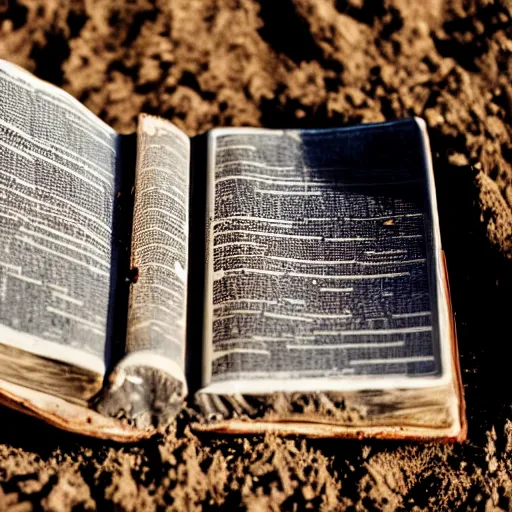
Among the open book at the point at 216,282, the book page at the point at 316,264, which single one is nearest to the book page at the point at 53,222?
the open book at the point at 216,282

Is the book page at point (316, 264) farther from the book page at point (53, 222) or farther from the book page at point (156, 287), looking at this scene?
the book page at point (53, 222)

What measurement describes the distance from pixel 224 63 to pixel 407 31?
1.79ft

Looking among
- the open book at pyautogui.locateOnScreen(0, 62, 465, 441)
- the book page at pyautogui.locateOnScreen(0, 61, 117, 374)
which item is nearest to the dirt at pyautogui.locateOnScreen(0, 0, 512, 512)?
the open book at pyautogui.locateOnScreen(0, 62, 465, 441)

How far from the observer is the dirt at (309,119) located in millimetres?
1149

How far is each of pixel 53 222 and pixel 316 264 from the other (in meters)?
0.50

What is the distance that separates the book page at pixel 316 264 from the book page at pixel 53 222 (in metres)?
0.21

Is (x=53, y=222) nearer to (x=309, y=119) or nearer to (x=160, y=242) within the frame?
(x=160, y=242)

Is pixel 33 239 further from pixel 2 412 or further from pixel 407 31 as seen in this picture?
pixel 407 31

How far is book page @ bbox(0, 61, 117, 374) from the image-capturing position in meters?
1.06

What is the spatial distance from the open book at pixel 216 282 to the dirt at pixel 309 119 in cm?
10

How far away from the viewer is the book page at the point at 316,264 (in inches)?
44.3

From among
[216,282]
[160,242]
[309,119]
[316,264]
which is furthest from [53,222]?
[309,119]

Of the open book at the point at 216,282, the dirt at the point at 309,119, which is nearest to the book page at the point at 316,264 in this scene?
the open book at the point at 216,282

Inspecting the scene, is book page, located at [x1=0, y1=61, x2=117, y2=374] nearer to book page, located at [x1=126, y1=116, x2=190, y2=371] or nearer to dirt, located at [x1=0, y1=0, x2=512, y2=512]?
book page, located at [x1=126, y1=116, x2=190, y2=371]
